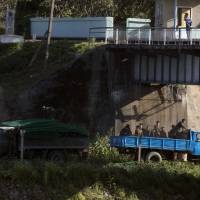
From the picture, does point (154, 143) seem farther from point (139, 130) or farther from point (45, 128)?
point (45, 128)

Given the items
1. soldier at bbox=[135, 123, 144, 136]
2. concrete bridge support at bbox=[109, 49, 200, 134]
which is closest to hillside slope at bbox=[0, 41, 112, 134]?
concrete bridge support at bbox=[109, 49, 200, 134]

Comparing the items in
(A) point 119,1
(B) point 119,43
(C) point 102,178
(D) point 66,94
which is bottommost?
(C) point 102,178

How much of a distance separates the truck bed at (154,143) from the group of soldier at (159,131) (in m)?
1.17

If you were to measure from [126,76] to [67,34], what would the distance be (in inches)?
457

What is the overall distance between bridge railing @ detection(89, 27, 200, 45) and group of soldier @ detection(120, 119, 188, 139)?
515 centimetres

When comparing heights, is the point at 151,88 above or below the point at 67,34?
below

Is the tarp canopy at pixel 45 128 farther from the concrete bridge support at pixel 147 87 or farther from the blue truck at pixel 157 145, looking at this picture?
the concrete bridge support at pixel 147 87

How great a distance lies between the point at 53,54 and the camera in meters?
55.2

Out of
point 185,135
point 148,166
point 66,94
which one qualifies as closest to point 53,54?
point 66,94

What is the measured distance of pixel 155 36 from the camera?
49.6 meters

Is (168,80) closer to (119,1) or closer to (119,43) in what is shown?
(119,43)

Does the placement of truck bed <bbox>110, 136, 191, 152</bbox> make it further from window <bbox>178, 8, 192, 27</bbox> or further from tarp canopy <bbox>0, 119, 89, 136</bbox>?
window <bbox>178, 8, 192, 27</bbox>

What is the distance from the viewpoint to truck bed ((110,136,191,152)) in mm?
42375

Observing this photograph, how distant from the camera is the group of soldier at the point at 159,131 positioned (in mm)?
44694
